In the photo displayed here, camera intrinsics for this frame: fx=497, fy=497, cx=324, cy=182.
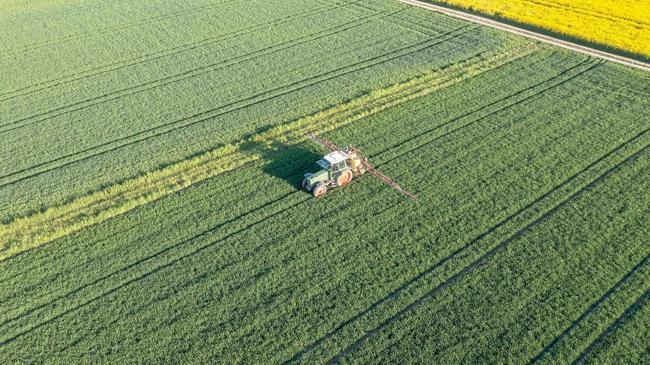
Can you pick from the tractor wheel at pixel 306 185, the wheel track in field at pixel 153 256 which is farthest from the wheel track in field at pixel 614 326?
the wheel track in field at pixel 153 256

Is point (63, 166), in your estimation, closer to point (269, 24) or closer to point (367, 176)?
point (367, 176)

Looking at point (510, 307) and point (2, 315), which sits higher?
point (510, 307)

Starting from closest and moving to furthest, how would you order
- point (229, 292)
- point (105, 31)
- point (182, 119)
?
point (229, 292), point (182, 119), point (105, 31)

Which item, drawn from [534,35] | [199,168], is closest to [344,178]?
[199,168]

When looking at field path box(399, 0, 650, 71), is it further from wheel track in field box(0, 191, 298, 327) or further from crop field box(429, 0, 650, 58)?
wheel track in field box(0, 191, 298, 327)

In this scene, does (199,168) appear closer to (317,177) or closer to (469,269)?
(317,177)

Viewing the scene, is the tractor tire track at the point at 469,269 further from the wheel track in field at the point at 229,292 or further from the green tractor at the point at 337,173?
the green tractor at the point at 337,173

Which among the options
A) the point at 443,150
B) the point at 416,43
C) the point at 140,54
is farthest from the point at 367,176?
the point at 140,54
